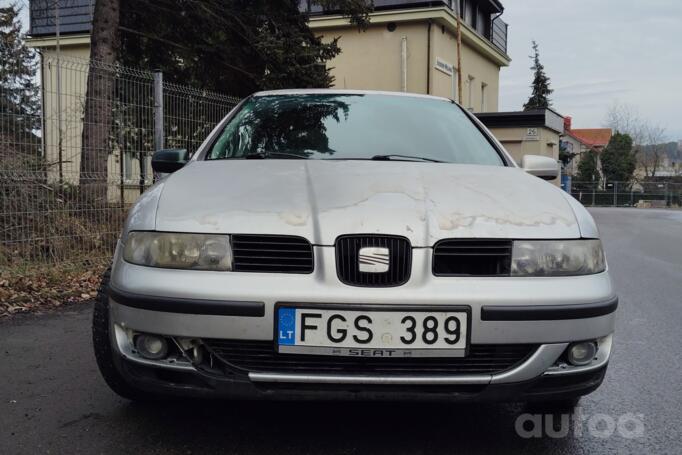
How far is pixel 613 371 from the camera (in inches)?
136

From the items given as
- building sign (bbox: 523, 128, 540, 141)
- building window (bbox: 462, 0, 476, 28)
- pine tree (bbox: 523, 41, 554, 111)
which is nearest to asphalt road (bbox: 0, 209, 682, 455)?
building window (bbox: 462, 0, 476, 28)

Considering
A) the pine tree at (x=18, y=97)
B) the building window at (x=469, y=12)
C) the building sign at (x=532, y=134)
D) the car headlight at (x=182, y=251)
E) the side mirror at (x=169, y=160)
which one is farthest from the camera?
the building sign at (x=532, y=134)

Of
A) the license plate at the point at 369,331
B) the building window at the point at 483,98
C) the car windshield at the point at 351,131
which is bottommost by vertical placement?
the license plate at the point at 369,331

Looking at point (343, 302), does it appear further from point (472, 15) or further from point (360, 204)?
point (472, 15)

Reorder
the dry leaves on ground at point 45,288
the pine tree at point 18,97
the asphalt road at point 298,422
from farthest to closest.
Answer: the pine tree at point 18,97 → the dry leaves on ground at point 45,288 → the asphalt road at point 298,422

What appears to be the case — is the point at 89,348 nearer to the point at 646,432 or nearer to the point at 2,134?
the point at 2,134

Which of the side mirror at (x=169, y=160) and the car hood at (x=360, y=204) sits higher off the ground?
the side mirror at (x=169, y=160)

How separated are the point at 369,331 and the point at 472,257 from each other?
481 mm

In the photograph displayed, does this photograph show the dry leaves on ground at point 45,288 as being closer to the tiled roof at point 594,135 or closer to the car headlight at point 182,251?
the car headlight at point 182,251

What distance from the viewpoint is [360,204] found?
2.26m

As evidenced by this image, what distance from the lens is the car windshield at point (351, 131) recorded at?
3.20 metres

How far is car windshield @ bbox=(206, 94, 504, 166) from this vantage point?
126 inches

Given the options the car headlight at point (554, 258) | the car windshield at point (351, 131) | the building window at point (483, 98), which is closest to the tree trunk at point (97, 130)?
the car windshield at point (351, 131)

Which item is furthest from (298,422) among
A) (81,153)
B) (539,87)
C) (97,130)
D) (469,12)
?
(539,87)
